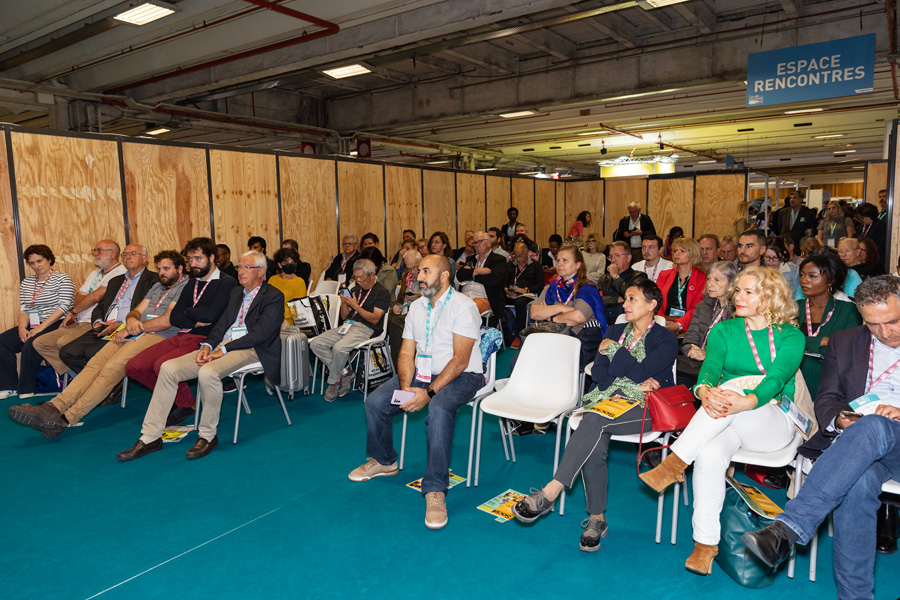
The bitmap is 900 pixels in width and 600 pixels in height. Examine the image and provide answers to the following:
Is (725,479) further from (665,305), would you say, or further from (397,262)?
(397,262)

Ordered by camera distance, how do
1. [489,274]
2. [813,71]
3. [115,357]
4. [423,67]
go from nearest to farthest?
[115,357] < [813,71] < [489,274] < [423,67]

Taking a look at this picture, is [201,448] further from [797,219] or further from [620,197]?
[797,219]

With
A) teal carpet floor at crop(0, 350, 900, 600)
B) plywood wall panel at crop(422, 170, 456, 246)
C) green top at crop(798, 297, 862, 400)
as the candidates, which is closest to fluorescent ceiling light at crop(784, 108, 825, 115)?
plywood wall panel at crop(422, 170, 456, 246)

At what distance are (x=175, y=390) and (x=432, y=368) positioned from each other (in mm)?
1937

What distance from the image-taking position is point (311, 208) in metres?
8.38

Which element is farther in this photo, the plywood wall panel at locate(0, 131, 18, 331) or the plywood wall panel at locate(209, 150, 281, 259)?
the plywood wall panel at locate(209, 150, 281, 259)

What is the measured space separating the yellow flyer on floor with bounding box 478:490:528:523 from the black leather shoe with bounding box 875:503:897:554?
1.66 meters

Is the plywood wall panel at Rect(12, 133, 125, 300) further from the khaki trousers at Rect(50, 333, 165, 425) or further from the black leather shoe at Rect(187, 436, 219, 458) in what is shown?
the black leather shoe at Rect(187, 436, 219, 458)

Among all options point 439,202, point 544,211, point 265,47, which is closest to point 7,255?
point 265,47

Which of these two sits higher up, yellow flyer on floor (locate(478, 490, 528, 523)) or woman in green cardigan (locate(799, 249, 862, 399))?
woman in green cardigan (locate(799, 249, 862, 399))

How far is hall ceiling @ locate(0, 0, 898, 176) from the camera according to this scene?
703cm

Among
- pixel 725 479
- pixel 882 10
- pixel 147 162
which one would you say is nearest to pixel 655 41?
pixel 882 10

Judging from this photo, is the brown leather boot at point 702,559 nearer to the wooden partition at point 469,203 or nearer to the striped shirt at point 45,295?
the striped shirt at point 45,295

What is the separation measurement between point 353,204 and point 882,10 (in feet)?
23.1
